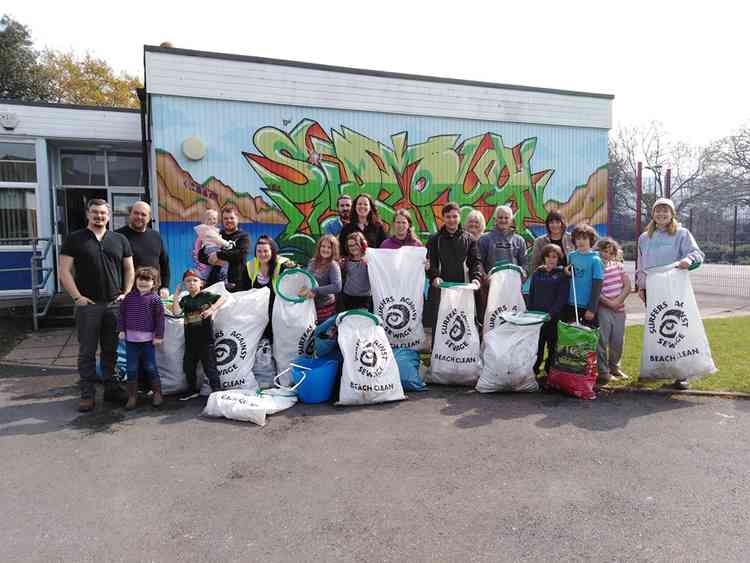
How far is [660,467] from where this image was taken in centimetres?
369

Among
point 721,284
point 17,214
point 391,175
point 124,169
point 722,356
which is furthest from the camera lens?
point 721,284

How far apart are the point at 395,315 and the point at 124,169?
29.6 ft

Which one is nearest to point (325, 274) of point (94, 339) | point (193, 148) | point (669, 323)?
point (94, 339)

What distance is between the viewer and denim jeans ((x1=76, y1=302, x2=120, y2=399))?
4938mm

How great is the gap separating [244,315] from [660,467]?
379 cm

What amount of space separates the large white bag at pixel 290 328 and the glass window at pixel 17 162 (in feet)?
27.7

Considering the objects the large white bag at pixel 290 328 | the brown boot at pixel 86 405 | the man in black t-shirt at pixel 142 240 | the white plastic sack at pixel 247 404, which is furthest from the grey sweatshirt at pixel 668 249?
the brown boot at pixel 86 405

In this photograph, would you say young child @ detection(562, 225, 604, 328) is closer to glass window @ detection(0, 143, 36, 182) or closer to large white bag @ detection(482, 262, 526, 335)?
large white bag @ detection(482, 262, 526, 335)

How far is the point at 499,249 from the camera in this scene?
20.2ft

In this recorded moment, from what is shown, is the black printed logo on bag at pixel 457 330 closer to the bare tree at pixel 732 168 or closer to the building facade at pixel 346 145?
the building facade at pixel 346 145

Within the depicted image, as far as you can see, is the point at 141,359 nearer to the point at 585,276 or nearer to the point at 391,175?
the point at 585,276

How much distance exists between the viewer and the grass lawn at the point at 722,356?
18.4ft

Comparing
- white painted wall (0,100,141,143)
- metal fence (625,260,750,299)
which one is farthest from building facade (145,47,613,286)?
metal fence (625,260,750,299)

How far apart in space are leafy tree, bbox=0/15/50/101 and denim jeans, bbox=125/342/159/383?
96.3 feet
